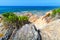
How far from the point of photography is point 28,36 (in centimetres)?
935

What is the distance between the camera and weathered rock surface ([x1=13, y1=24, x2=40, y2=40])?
9328 mm

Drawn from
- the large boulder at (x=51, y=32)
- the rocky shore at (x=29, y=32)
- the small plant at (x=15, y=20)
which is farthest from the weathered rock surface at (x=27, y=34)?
the small plant at (x=15, y=20)

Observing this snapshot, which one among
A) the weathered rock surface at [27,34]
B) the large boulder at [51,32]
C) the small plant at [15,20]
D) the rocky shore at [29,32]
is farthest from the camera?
Answer: the small plant at [15,20]

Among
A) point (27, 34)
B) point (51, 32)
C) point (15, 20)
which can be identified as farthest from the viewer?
point (15, 20)

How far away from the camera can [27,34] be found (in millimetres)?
9430

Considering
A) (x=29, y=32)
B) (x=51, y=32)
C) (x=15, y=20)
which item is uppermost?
(x=15, y=20)

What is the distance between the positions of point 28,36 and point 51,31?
53.4 inches

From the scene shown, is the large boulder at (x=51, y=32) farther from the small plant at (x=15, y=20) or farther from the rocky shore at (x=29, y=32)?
the small plant at (x=15, y=20)

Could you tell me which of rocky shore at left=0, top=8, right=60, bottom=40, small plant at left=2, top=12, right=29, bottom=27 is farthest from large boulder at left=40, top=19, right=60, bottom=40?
small plant at left=2, top=12, right=29, bottom=27

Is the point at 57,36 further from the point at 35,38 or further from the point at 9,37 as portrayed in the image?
the point at 9,37

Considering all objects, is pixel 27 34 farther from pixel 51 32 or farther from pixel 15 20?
pixel 15 20

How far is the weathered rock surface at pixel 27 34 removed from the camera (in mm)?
9328

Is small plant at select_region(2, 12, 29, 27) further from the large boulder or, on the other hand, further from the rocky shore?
the large boulder

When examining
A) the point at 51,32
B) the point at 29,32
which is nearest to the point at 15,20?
the point at 29,32
